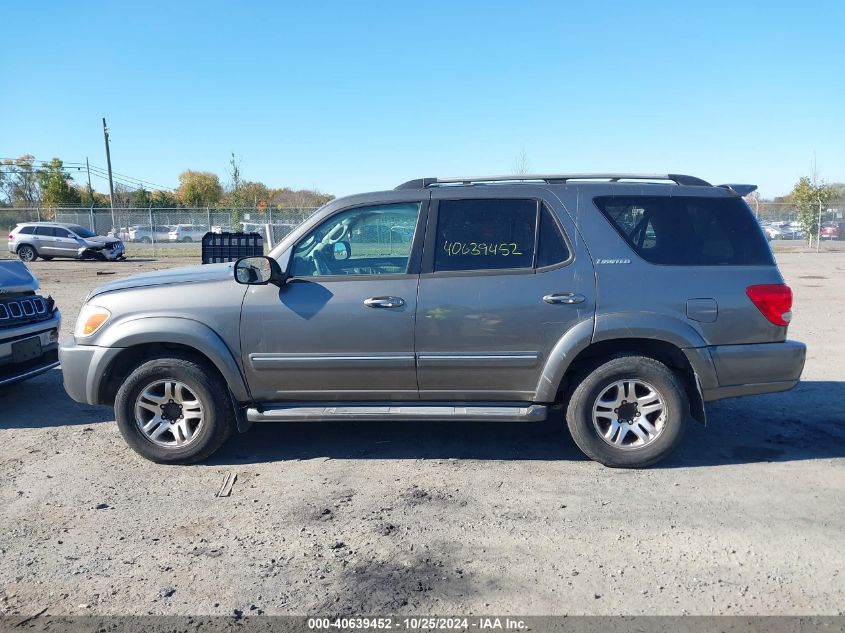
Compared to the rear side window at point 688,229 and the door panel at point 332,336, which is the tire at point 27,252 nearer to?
the door panel at point 332,336

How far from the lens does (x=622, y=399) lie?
14.9 ft

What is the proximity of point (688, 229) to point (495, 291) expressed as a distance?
55.4 inches

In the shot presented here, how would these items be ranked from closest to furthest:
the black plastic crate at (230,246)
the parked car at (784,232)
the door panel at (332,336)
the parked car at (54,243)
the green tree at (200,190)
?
1. the door panel at (332,336)
2. the black plastic crate at (230,246)
3. the parked car at (54,243)
4. the parked car at (784,232)
5. the green tree at (200,190)

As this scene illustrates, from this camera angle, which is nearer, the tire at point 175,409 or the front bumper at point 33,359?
the tire at point 175,409

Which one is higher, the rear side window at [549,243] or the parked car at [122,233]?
the rear side window at [549,243]

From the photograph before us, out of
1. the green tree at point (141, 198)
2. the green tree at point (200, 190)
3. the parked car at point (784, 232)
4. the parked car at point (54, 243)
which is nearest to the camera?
the parked car at point (54, 243)

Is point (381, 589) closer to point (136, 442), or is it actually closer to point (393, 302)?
point (393, 302)

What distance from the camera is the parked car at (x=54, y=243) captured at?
26906 mm

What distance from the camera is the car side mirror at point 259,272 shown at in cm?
452

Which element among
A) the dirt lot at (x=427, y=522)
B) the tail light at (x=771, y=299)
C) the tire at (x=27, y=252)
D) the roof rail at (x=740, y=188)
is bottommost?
the dirt lot at (x=427, y=522)

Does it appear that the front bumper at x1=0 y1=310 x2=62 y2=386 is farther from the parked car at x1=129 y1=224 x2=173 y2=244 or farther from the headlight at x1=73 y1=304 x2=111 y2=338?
the parked car at x1=129 y1=224 x2=173 y2=244

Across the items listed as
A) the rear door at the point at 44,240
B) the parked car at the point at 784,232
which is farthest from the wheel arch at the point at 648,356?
the parked car at the point at 784,232

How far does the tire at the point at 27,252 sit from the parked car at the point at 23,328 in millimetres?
23791

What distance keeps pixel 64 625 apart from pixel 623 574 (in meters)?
2.57
